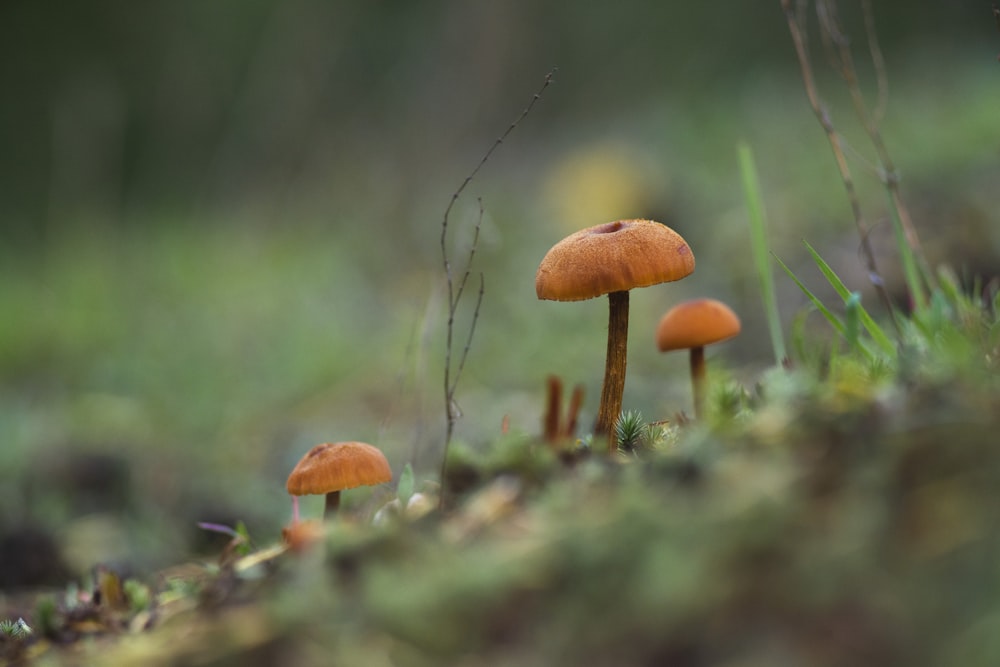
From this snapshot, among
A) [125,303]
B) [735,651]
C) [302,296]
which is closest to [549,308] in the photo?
[302,296]

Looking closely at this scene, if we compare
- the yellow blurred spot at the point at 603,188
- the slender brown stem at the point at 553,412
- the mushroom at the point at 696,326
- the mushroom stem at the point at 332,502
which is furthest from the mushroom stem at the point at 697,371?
the yellow blurred spot at the point at 603,188

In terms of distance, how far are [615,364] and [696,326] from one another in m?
0.32

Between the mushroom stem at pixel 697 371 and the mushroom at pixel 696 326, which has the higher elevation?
the mushroom at pixel 696 326

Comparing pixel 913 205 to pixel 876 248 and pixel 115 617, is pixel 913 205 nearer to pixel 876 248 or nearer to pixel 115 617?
pixel 876 248

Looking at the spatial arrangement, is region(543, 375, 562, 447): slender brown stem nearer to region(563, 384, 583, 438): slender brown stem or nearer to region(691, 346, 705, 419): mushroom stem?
region(563, 384, 583, 438): slender brown stem

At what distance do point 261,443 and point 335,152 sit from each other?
426 centimetres

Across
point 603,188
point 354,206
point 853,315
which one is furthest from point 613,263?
point 354,206

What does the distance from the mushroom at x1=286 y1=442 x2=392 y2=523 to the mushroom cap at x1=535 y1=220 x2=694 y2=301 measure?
0.49m

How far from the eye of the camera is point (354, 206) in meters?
7.62

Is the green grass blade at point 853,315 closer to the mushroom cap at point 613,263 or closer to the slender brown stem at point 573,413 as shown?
the mushroom cap at point 613,263

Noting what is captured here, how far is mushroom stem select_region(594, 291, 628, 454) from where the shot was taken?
5.47 ft

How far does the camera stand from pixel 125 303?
20.5 ft

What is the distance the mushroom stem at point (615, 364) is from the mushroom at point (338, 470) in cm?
45

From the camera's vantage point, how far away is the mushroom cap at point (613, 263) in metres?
1.50
